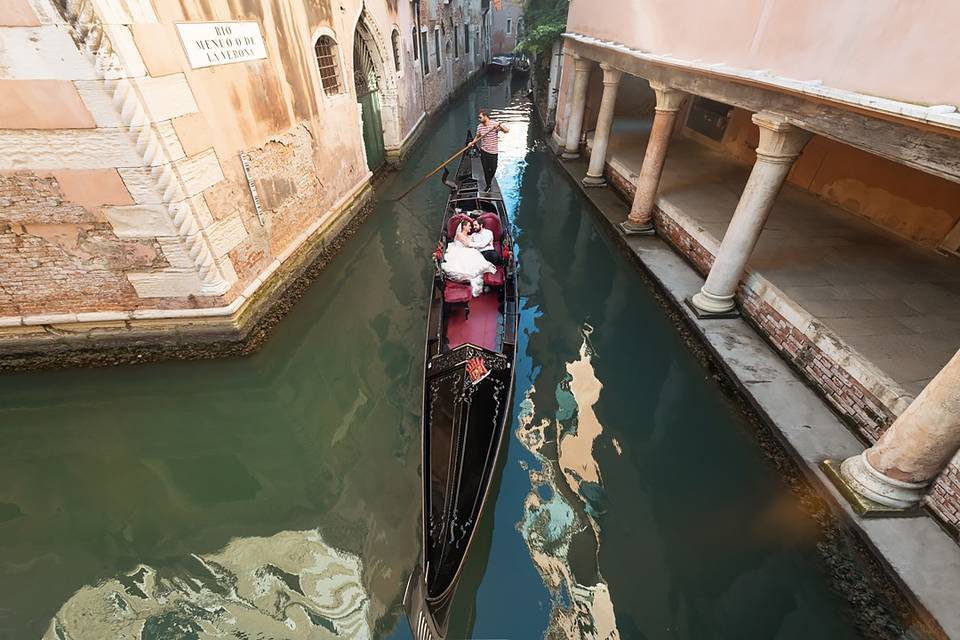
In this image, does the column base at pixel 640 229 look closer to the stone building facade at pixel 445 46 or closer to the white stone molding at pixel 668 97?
the white stone molding at pixel 668 97

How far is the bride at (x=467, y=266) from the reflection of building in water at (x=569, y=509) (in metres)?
1.28

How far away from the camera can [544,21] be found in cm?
1289

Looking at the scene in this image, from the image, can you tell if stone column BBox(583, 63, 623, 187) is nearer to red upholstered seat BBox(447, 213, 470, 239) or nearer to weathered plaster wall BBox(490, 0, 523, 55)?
red upholstered seat BBox(447, 213, 470, 239)

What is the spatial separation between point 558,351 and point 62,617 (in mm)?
4586

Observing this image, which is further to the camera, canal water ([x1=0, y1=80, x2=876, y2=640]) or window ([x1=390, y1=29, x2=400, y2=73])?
window ([x1=390, y1=29, x2=400, y2=73])

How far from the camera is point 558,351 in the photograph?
517cm

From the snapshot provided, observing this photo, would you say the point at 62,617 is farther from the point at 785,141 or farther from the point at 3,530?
the point at 785,141

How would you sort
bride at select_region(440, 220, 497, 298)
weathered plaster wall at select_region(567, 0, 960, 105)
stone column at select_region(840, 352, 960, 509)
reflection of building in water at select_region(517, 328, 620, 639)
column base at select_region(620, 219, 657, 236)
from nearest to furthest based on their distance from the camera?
weathered plaster wall at select_region(567, 0, 960, 105) < stone column at select_region(840, 352, 960, 509) < reflection of building in water at select_region(517, 328, 620, 639) < bride at select_region(440, 220, 497, 298) < column base at select_region(620, 219, 657, 236)

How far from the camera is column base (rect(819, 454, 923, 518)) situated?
116 inches

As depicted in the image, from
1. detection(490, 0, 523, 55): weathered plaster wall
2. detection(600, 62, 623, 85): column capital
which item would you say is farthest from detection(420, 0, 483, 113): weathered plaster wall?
detection(490, 0, 523, 55): weathered plaster wall

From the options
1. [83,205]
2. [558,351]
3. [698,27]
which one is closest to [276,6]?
[83,205]

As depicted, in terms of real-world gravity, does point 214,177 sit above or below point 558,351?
above

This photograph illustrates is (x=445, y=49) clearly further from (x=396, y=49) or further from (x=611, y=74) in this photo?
(x=611, y=74)

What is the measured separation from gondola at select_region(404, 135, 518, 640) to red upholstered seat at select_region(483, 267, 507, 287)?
0.01 m
